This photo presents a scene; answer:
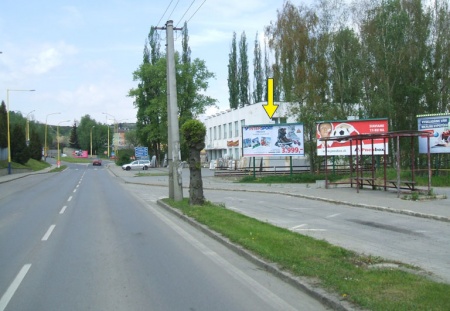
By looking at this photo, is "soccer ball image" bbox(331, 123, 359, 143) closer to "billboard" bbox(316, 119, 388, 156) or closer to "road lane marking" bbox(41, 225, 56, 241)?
"billboard" bbox(316, 119, 388, 156)

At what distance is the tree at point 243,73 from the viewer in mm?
69812

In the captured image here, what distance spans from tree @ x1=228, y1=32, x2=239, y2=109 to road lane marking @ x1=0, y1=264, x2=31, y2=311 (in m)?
63.3

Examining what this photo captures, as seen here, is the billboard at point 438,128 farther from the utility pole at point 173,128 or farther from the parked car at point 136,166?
the parked car at point 136,166

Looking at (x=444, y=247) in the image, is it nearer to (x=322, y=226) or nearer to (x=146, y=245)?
(x=322, y=226)

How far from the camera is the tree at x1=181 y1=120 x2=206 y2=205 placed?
17156 millimetres

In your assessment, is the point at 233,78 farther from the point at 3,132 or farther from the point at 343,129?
the point at 343,129

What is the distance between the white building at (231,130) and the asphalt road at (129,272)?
37.7 metres

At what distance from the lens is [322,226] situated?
1324cm

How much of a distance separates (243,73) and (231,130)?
27.6ft

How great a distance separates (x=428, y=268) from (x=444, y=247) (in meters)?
2.32

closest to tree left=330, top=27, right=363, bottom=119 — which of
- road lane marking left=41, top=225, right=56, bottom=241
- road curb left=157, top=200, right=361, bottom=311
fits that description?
road lane marking left=41, top=225, right=56, bottom=241

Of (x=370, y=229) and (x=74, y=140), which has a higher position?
(x=74, y=140)

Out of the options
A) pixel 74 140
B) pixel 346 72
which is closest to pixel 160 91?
pixel 346 72

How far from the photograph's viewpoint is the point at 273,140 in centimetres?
3519
